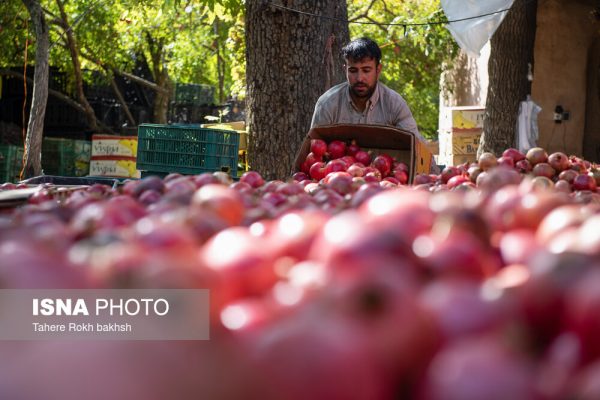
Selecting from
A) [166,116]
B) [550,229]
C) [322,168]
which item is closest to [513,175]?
[550,229]

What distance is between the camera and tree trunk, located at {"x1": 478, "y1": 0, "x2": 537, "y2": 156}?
9.65 m

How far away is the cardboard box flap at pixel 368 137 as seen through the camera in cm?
511

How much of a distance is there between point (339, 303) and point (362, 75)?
4.88m

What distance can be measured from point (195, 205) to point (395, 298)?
786 mm

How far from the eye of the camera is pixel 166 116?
770 inches

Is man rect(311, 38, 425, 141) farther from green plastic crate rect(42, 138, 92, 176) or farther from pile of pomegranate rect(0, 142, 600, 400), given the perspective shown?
green plastic crate rect(42, 138, 92, 176)

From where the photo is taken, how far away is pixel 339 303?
95cm

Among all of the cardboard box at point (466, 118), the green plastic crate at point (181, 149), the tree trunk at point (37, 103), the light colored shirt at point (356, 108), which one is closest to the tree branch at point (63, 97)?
the tree trunk at point (37, 103)

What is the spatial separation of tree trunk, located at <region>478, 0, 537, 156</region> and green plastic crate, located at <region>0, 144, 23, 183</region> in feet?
27.8

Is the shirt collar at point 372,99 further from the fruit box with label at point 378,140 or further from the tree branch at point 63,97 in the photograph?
the tree branch at point 63,97

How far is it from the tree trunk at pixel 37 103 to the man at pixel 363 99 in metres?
6.01

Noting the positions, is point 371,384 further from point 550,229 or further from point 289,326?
point 550,229

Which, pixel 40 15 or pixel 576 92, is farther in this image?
pixel 576 92

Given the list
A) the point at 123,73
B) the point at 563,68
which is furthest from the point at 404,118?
the point at 123,73
